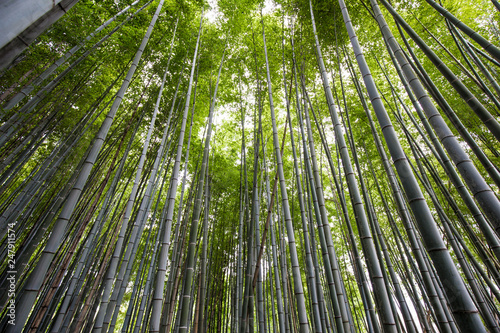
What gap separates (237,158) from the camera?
18.8 ft

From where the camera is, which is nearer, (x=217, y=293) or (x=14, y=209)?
(x=14, y=209)

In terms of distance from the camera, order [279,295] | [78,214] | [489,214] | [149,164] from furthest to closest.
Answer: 1. [149,164]
2. [78,214]
3. [279,295]
4. [489,214]

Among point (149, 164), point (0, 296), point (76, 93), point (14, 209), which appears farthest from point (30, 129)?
point (0, 296)

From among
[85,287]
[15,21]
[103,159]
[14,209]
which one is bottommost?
[85,287]

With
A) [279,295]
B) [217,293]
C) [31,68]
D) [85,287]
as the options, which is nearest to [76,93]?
[31,68]

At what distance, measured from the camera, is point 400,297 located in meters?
2.73

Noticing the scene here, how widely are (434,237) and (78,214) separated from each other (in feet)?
12.1

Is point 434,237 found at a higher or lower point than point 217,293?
lower

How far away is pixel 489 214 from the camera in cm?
83

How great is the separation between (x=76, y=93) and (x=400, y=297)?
4.95m

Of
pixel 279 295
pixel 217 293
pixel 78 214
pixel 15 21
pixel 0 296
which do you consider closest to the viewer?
pixel 15 21

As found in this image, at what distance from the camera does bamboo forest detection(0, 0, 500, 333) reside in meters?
1.19

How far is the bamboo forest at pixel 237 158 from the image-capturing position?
1188 millimetres

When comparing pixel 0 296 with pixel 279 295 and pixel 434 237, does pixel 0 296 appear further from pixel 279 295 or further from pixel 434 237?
pixel 434 237
